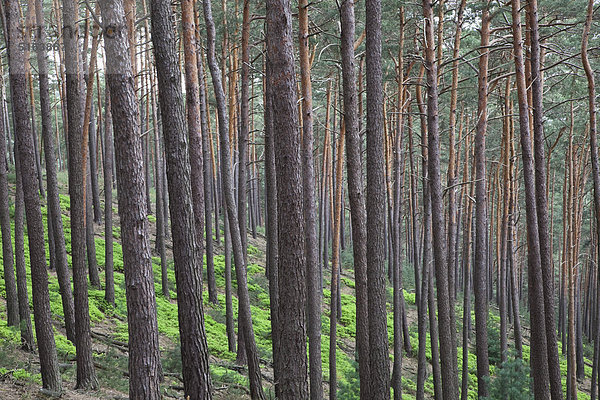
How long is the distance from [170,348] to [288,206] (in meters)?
8.46

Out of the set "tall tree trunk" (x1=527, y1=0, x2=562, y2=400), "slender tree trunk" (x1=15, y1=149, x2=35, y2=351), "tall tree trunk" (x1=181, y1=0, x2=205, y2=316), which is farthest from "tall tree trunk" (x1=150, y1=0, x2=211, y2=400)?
"tall tree trunk" (x1=527, y1=0, x2=562, y2=400)

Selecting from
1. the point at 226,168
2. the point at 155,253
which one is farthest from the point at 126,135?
the point at 155,253

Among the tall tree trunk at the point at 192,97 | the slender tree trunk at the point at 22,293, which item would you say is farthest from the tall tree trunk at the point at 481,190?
the slender tree trunk at the point at 22,293

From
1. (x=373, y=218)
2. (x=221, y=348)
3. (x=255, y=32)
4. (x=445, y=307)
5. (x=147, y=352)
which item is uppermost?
(x=255, y=32)

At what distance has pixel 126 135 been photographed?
17.6 feet

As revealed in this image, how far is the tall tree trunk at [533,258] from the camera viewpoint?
8.71m

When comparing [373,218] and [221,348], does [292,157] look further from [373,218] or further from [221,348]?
[221,348]

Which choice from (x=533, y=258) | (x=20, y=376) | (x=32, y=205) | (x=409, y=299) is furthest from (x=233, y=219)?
(x=409, y=299)

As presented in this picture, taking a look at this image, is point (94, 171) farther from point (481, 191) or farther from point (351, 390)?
point (481, 191)

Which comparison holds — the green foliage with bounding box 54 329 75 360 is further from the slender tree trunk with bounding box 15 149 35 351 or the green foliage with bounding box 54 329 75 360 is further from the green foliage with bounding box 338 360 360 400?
the green foliage with bounding box 338 360 360 400

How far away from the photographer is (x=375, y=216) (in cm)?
761

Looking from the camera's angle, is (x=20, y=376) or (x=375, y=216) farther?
(x=20, y=376)

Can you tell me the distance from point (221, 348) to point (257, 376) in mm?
4063

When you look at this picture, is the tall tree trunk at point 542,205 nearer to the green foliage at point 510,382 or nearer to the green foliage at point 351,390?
the green foliage at point 510,382
